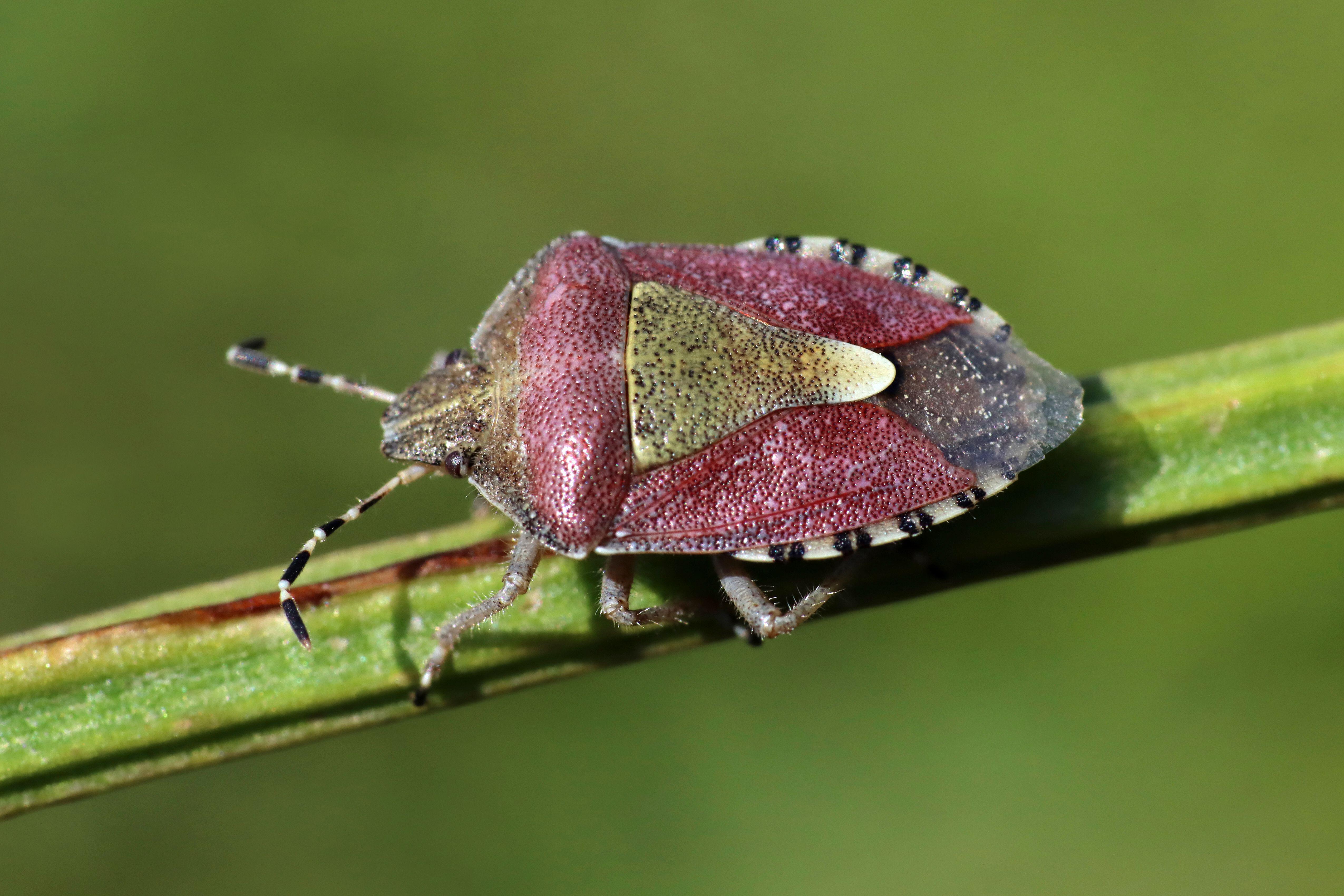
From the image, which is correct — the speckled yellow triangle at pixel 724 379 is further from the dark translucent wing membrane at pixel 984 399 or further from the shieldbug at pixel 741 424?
the dark translucent wing membrane at pixel 984 399

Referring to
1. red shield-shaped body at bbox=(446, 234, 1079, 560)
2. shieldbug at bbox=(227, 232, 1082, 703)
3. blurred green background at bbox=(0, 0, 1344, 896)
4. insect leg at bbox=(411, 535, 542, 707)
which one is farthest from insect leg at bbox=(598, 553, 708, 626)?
blurred green background at bbox=(0, 0, 1344, 896)

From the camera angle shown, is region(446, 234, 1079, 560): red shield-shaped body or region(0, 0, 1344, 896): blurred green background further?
region(0, 0, 1344, 896): blurred green background

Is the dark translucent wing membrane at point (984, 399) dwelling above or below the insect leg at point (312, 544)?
above

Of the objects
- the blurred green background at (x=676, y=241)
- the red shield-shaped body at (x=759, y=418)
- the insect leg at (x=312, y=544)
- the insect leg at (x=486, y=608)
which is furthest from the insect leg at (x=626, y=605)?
the blurred green background at (x=676, y=241)

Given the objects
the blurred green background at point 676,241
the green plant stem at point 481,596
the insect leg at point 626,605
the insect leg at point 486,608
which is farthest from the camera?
the blurred green background at point 676,241

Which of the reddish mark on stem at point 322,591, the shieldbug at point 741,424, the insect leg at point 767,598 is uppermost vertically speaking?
the shieldbug at point 741,424

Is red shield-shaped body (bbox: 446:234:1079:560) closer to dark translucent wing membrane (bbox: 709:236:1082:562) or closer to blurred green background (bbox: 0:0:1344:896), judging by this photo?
dark translucent wing membrane (bbox: 709:236:1082:562)
